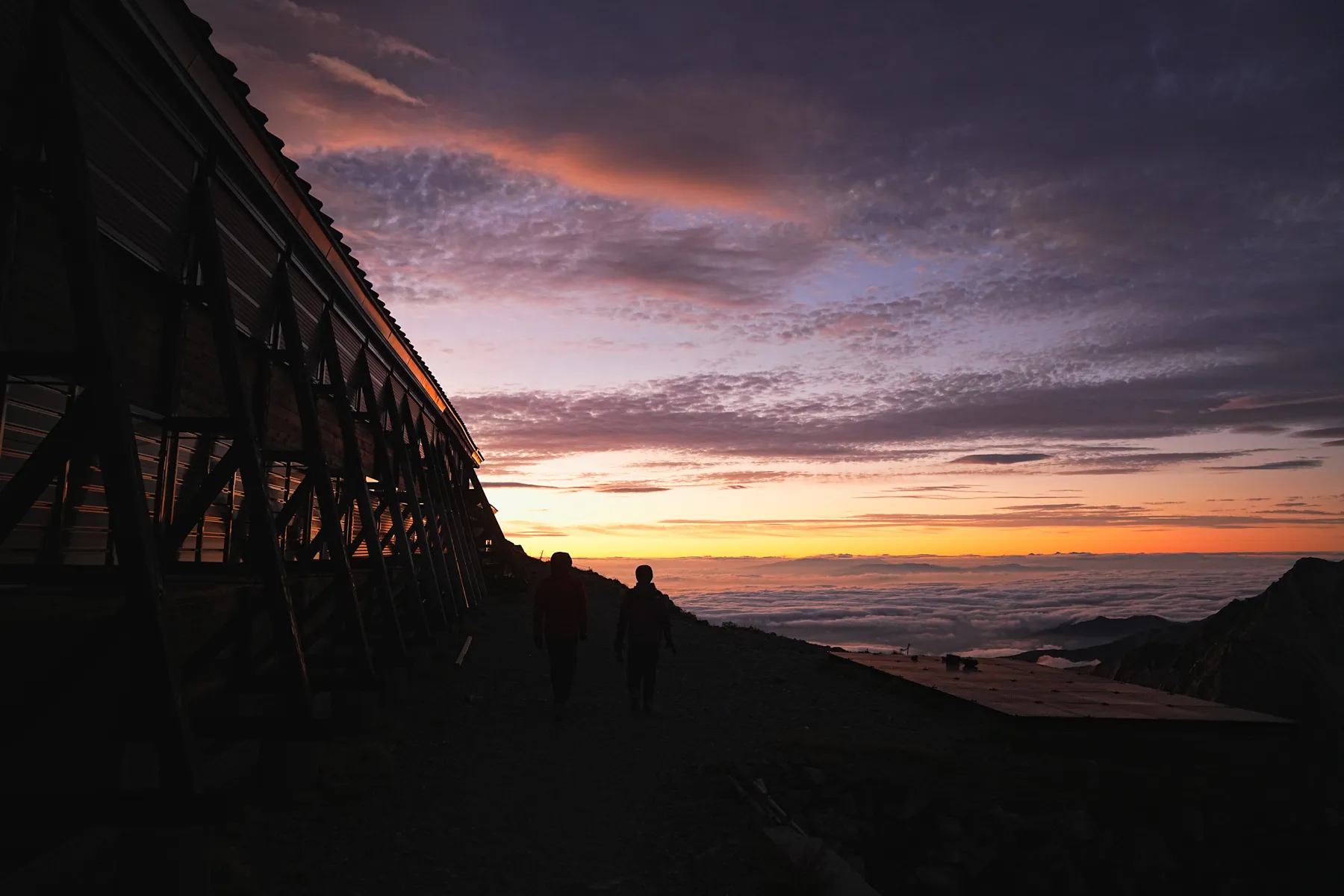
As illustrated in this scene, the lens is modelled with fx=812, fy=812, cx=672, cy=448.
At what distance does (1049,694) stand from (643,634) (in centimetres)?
568

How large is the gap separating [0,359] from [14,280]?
166 centimetres

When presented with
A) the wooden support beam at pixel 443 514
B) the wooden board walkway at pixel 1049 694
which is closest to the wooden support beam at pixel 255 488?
the wooden board walkway at pixel 1049 694

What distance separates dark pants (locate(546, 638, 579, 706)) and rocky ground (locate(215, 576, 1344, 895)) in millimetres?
414

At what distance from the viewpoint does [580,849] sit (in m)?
5.91

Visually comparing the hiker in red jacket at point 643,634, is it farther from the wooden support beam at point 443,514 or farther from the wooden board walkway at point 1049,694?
the wooden support beam at point 443,514

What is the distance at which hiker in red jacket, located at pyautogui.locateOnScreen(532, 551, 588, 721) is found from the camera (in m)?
10.4

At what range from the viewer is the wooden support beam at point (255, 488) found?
17.6 ft

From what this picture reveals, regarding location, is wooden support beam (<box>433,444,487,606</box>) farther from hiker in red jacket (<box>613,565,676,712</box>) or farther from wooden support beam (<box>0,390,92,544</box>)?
wooden support beam (<box>0,390,92,544</box>)

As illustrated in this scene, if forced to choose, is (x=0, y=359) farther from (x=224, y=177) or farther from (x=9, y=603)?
(x=224, y=177)

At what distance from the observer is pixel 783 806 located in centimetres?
690

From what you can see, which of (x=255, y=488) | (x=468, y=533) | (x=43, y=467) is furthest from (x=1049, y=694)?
(x=468, y=533)

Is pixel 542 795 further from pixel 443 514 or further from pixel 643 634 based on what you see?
pixel 443 514

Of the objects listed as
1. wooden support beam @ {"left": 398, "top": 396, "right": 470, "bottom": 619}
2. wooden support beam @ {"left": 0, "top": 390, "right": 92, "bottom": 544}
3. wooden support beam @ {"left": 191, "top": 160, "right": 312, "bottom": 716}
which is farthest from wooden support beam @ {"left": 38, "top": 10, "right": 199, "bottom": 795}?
wooden support beam @ {"left": 398, "top": 396, "right": 470, "bottom": 619}

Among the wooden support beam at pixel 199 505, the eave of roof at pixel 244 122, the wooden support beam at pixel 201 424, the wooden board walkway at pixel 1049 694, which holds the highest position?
the eave of roof at pixel 244 122
